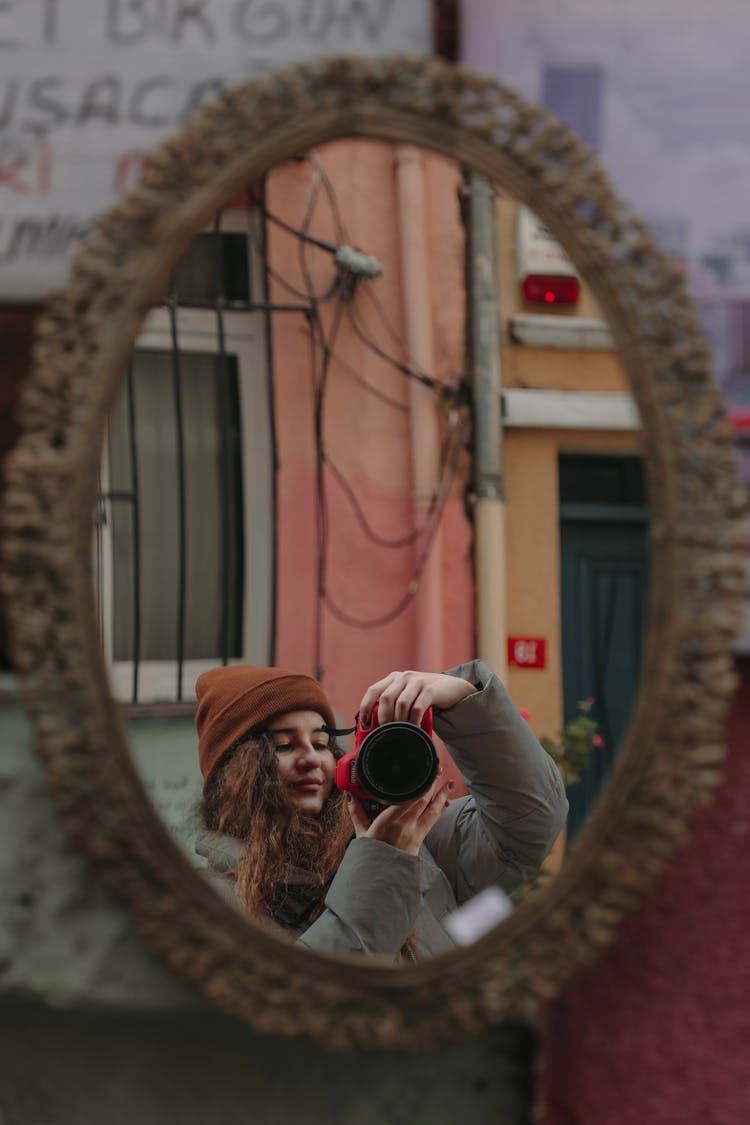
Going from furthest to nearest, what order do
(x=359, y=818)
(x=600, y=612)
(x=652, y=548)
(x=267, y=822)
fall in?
1. (x=267, y=822)
2. (x=359, y=818)
3. (x=600, y=612)
4. (x=652, y=548)

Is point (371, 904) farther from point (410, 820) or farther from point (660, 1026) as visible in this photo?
point (660, 1026)

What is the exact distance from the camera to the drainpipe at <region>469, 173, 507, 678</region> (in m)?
0.92

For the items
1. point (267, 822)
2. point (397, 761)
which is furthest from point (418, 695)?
point (267, 822)

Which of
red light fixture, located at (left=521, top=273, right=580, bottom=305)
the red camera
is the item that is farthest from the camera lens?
red light fixture, located at (left=521, top=273, right=580, bottom=305)

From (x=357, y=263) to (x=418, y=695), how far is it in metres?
0.37

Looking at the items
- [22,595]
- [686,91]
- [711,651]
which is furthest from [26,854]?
[686,91]

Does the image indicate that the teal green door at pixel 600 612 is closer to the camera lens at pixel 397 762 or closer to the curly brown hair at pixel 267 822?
the camera lens at pixel 397 762

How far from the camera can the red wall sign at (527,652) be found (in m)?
0.92

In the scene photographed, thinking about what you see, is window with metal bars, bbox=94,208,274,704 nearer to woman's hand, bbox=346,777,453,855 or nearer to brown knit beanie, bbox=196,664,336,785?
brown knit beanie, bbox=196,664,336,785

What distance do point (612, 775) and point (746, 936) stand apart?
17 centimetres

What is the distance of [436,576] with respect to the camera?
37.5 inches

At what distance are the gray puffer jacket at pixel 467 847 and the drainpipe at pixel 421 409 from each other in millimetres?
53

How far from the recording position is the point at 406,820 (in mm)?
971

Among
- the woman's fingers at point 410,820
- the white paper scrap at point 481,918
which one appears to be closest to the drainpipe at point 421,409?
the woman's fingers at point 410,820
